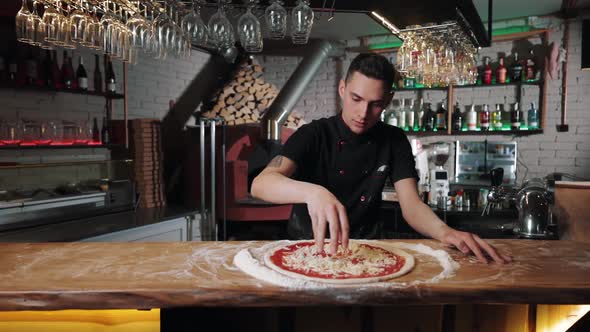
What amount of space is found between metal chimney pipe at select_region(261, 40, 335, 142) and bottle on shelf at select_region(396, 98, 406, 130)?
132 cm

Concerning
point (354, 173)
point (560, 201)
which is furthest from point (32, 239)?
point (560, 201)

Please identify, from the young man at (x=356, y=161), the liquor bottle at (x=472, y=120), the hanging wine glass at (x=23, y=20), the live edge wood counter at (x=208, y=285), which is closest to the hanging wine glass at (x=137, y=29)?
the hanging wine glass at (x=23, y=20)

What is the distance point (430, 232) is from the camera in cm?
184

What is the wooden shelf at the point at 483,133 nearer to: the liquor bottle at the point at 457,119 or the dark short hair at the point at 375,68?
the liquor bottle at the point at 457,119

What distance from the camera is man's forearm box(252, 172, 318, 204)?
153cm

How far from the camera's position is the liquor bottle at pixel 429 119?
5.91m

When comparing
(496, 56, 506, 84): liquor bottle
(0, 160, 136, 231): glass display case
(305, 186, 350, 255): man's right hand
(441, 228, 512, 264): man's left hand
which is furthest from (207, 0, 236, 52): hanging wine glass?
(496, 56, 506, 84): liquor bottle

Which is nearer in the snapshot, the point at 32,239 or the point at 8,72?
the point at 32,239

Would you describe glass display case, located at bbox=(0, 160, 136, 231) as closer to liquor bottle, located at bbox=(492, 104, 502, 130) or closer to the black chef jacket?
the black chef jacket

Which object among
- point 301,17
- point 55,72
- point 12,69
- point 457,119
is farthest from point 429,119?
point 12,69

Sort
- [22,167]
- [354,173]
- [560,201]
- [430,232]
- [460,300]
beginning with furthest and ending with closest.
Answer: [22,167], [560,201], [354,173], [430,232], [460,300]

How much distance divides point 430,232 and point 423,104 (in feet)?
15.0

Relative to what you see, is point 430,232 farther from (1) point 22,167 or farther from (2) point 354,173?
(1) point 22,167

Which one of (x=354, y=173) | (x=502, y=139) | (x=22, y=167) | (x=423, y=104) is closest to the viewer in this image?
(x=354, y=173)
